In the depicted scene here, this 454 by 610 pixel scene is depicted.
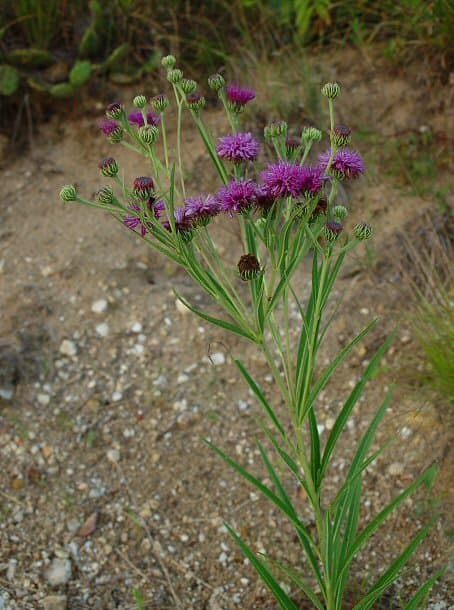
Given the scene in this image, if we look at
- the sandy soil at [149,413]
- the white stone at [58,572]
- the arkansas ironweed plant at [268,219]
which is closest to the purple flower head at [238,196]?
the arkansas ironweed plant at [268,219]

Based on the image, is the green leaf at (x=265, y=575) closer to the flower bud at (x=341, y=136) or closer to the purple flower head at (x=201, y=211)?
the purple flower head at (x=201, y=211)

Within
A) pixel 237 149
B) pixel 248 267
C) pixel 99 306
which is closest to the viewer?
pixel 248 267

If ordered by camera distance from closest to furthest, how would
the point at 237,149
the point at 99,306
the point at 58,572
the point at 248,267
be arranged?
the point at 248,267 < the point at 237,149 < the point at 58,572 < the point at 99,306

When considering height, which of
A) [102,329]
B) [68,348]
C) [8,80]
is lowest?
[68,348]

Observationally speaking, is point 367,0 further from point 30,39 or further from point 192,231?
point 192,231

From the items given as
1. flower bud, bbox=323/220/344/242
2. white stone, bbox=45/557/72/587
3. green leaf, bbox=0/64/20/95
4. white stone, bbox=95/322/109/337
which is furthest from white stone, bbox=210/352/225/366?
green leaf, bbox=0/64/20/95

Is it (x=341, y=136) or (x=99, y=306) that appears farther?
(x=99, y=306)

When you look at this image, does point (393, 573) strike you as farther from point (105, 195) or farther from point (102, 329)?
point (102, 329)

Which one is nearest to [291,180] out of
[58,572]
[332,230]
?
[332,230]
